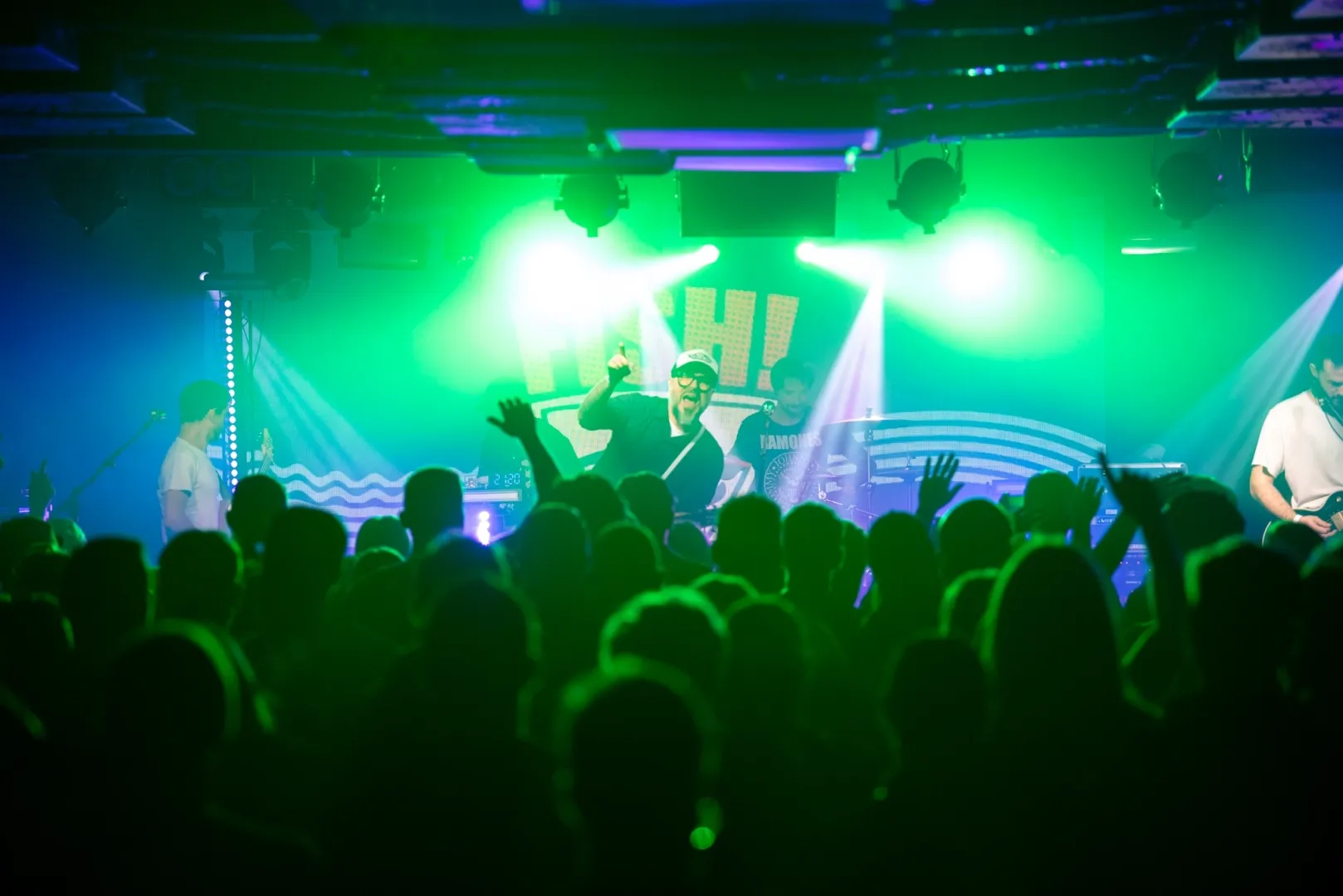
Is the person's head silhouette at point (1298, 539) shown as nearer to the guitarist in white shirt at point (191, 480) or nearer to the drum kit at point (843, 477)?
the drum kit at point (843, 477)

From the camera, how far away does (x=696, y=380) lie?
6.88m

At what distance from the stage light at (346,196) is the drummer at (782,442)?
3.07 m

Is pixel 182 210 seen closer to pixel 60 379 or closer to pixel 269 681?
pixel 60 379

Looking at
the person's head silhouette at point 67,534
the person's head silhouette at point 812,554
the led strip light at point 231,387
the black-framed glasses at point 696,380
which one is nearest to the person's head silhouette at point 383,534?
the person's head silhouette at point 812,554

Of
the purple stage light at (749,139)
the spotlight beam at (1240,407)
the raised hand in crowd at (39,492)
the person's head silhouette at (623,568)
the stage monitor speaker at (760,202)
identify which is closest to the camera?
the person's head silhouette at (623,568)

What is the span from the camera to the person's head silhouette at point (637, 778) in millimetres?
1249

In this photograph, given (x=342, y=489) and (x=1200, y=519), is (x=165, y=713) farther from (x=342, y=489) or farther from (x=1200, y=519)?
(x=342, y=489)

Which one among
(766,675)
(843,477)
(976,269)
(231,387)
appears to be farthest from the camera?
(976,269)

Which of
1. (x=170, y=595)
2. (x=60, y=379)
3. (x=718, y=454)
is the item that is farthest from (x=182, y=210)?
(x=170, y=595)

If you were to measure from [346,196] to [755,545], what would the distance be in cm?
454

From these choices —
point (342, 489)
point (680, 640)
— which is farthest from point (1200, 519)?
point (342, 489)

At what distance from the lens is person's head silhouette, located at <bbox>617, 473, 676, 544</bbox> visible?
3271 mm

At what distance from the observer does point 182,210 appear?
7672 mm

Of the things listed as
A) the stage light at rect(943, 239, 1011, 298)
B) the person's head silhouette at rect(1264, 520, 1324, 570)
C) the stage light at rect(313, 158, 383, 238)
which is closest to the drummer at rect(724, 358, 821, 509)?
the stage light at rect(943, 239, 1011, 298)
